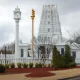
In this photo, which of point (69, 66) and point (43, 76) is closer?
point (43, 76)

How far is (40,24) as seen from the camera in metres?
76.5

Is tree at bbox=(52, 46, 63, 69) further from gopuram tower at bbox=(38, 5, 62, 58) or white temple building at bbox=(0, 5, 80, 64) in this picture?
gopuram tower at bbox=(38, 5, 62, 58)

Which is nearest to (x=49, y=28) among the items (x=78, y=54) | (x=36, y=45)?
(x=36, y=45)

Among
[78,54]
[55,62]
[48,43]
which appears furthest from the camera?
[48,43]

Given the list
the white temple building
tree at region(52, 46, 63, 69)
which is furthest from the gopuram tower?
tree at region(52, 46, 63, 69)

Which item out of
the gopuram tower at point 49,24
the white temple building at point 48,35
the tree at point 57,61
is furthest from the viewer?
the gopuram tower at point 49,24

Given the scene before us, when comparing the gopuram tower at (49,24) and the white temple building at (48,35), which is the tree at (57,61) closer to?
the white temple building at (48,35)

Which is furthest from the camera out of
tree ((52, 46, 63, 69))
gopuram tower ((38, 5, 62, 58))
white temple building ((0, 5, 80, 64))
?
gopuram tower ((38, 5, 62, 58))

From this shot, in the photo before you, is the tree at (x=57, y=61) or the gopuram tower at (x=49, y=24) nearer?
the tree at (x=57, y=61)

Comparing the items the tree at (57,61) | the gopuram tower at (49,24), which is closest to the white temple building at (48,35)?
the gopuram tower at (49,24)

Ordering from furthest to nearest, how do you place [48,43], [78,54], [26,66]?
[48,43] < [78,54] < [26,66]

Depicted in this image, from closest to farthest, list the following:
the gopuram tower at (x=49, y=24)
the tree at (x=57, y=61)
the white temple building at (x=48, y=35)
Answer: the tree at (x=57, y=61) < the white temple building at (x=48, y=35) < the gopuram tower at (x=49, y=24)

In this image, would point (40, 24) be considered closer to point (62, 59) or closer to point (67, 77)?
point (62, 59)

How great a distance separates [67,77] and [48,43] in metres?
42.0
